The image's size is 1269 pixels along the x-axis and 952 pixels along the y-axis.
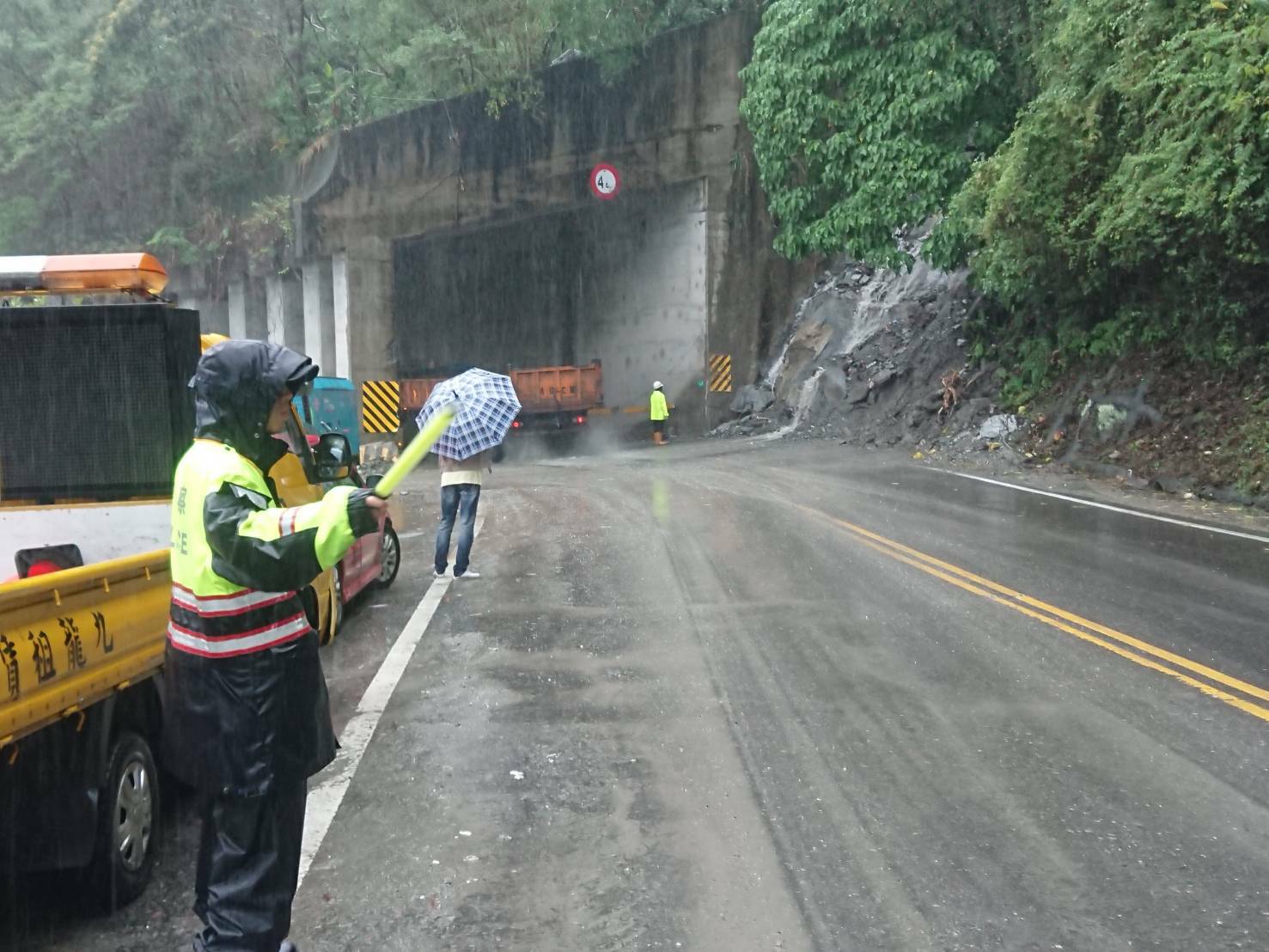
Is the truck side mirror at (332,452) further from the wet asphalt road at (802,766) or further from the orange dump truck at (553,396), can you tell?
the orange dump truck at (553,396)

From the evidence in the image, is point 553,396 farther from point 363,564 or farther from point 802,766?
point 802,766

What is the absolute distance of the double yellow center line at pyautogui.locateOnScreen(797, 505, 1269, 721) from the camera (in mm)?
6375

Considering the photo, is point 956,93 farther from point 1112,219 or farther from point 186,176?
point 186,176

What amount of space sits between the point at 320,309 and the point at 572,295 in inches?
298

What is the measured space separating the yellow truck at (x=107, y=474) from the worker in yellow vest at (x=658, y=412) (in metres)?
21.4

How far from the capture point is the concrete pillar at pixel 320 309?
112ft

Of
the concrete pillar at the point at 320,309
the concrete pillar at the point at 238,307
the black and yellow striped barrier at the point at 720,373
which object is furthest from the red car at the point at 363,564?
the concrete pillar at the point at 238,307

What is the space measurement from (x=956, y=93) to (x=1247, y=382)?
7530mm

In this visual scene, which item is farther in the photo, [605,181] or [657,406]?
[605,181]

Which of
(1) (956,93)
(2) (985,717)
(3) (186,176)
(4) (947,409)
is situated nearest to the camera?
(2) (985,717)

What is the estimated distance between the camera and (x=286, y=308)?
37.5 m

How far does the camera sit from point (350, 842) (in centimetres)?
470

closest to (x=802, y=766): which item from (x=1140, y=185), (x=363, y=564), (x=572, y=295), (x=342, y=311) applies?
(x=363, y=564)

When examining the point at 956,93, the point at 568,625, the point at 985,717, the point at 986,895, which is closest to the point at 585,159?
the point at 956,93
